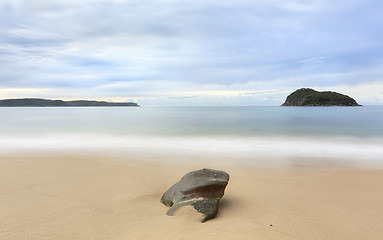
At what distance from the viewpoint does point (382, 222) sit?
3916 millimetres

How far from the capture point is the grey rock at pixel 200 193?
406 cm

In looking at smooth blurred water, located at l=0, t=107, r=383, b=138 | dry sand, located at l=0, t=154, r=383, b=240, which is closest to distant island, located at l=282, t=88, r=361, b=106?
smooth blurred water, located at l=0, t=107, r=383, b=138

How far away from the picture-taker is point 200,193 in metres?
4.26

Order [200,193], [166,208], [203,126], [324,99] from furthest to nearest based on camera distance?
[324,99]
[203,126]
[166,208]
[200,193]

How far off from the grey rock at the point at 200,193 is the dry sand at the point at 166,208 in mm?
151

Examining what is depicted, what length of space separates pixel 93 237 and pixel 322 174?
629cm

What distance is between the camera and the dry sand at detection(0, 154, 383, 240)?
11.6 feet

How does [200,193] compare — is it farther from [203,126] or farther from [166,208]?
[203,126]

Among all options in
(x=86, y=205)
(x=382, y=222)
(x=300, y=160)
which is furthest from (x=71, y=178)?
(x=300, y=160)

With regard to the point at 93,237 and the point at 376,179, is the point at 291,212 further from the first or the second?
the point at 376,179

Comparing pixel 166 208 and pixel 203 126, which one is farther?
pixel 203 126

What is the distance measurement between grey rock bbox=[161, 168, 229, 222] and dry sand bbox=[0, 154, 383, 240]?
0.15m

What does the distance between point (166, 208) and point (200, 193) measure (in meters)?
0.71

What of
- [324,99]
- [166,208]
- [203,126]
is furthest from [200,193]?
[324,99]
